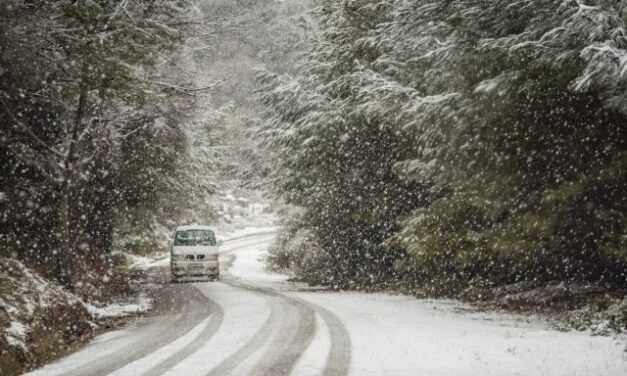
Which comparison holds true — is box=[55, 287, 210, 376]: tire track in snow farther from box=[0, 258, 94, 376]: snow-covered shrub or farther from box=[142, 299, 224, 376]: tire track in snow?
box=[0, 258, 94, 376]: snow-covered shrub

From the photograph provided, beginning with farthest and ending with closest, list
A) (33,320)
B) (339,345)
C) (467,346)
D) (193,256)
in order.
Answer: (193,256)
(33,320)
(339,345)
(467,346)

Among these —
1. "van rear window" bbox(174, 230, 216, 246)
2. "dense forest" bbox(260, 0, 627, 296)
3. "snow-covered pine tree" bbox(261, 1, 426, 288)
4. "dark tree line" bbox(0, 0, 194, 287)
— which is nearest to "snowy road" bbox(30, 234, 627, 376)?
"dense forest" bbox(260, 0, 627, 296)

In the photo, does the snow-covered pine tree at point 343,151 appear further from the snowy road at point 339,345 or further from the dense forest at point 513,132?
the snowy road at point 339,345

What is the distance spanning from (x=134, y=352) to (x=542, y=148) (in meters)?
8.40

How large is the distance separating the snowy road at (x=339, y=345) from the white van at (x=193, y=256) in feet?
27.8

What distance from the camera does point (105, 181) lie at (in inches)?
816

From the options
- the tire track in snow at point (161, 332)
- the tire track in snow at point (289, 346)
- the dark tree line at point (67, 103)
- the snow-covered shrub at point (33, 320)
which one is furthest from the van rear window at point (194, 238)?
the snow-covered shrub at point (33, 320)

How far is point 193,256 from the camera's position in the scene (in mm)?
23219

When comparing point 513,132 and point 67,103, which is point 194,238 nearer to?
point 67,103

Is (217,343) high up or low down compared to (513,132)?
down

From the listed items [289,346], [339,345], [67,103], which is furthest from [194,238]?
[339,345]

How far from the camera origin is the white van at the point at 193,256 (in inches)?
906

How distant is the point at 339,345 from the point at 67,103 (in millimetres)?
9788

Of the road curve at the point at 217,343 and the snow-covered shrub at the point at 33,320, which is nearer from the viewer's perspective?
the road curve at the point at 217,343
